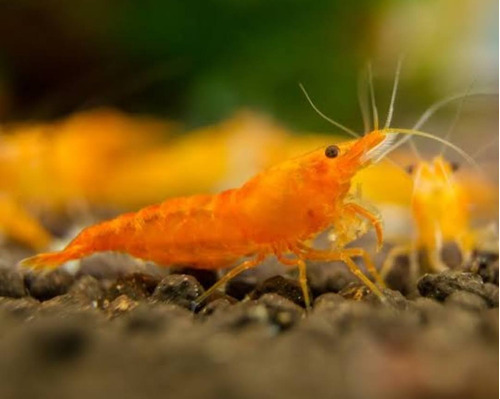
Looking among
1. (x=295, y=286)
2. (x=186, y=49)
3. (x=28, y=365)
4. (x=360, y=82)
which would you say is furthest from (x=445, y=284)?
(x=186, y=49)

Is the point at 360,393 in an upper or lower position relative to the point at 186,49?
lower

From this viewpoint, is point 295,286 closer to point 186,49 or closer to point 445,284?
point 445,284

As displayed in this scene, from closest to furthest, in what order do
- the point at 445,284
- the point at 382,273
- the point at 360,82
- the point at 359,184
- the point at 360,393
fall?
the point at 360,393, the point at 445,284, the point at 359,184, the point at 382,273, the point at 360,82

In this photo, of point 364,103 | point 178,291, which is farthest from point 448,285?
point 364,103

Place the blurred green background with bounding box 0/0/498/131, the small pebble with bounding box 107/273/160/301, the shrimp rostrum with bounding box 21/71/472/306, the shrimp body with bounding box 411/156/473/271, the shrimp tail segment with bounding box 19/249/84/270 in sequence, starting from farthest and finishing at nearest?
the blurred green background with bounding box 0/0/498/131 < the shrimp body with bounding box 411/156/473/271 < the shrimp tail segment with bounding box 19/249/84/270 < the shrimp rostrum with bounding box 21/71/472/306 < the small pebble with bounding box 107/273/160/301

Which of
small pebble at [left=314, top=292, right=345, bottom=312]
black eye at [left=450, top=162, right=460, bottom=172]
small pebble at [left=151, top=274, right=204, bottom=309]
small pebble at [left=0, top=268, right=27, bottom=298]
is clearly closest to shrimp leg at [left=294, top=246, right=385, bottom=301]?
small pebble at [left=314, top=292, right=345, bottom=312]

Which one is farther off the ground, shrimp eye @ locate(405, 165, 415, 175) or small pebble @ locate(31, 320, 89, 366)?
small pebble @ locate(31, 320, 89, 366)

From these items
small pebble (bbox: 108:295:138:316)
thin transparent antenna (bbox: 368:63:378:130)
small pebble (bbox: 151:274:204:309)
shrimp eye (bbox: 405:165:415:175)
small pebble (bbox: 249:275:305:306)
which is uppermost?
thin transparent antenna (bbox: 368:63:378:130)

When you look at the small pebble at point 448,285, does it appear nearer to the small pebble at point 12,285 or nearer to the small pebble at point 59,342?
the small pebble at point 59,342

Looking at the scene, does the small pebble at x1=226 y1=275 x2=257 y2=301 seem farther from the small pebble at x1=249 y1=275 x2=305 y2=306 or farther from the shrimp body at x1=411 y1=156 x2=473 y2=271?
the shrimp body at x1=411 y1=156 x2=473 y2=271
